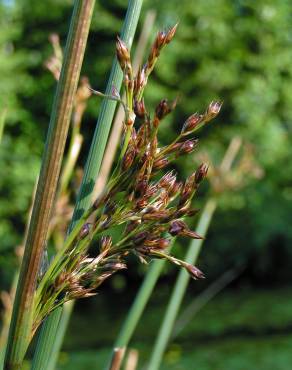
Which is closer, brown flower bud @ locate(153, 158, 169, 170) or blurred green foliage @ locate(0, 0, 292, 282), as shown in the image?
brown flower bud @ locate(153, 158, 169, 170)

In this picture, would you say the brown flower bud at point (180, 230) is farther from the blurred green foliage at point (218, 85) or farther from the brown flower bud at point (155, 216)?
the blurred green foliage at point (218, 85)

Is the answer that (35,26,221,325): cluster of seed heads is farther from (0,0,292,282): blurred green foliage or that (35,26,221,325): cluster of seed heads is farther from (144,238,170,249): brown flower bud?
(0,0,292,282): blurred green foliage

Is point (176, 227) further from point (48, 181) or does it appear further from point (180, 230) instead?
point (48, 181)

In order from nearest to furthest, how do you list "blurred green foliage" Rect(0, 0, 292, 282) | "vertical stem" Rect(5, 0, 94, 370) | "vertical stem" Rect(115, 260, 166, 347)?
"vertical stem" Rect(5, 0, 94, 370) < "vertical stem" Rect(115, 260, 166, 347) < "blurred green foliage" Rect(0, 0, 292, 282)

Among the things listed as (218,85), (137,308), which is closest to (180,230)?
(137,308)

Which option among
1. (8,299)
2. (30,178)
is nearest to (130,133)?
(8,299)

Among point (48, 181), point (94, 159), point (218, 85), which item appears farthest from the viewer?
point (218, 85)

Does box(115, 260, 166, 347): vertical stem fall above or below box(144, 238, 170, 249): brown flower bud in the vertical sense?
below

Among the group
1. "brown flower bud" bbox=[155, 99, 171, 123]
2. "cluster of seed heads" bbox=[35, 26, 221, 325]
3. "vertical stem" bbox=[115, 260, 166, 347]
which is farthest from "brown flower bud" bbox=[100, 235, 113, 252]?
"vertical stem" bbox=[115, 260, 166, 347]
